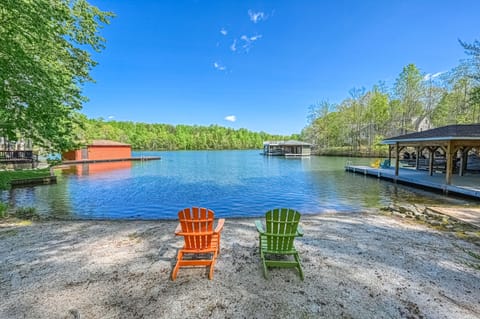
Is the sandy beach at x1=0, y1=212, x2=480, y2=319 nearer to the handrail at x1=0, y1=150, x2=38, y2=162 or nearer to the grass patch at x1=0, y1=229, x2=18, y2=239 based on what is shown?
the grass patch at x1=0, y1=229, x2=18, y2=239

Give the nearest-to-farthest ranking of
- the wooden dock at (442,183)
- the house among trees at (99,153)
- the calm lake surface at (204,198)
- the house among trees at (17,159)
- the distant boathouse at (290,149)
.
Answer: the calm lake surface at (204,198) → the wooden dock at (442,183) → the house among trees at (17,159) → the house among trees at (99,153) → the distant boathouse at (290,149)

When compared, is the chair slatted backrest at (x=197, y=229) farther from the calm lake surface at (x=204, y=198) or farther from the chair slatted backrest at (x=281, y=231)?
the calm lake surface at (x=204, y=198)

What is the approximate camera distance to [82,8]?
7594mm

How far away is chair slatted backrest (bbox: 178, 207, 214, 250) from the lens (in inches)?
131

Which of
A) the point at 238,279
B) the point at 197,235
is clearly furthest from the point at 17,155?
the point at 238,279

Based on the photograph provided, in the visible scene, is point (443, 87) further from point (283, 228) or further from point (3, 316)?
point (3, 316)

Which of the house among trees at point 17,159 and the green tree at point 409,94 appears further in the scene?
the green tree at point 409,94

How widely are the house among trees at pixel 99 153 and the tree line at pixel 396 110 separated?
123 ft

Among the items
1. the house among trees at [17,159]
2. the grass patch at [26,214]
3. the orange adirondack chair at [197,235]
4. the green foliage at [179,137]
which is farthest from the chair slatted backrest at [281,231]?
the green foliage at [179,137]

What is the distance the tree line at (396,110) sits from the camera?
30.1 m

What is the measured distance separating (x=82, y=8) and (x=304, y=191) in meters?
11.8

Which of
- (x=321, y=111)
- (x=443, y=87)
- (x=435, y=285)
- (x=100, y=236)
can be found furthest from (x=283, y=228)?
(x=321, y=111)

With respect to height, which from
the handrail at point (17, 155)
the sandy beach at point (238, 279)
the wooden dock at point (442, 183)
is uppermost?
the handrail at point (17, 155)

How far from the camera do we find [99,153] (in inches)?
1256
